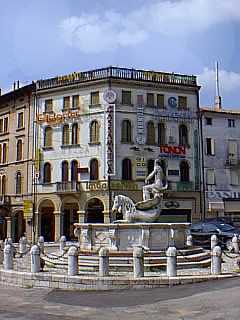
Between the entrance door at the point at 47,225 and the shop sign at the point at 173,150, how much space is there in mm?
Answer: 11406

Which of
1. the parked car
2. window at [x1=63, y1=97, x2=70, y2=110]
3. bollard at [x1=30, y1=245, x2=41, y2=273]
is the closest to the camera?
bollard at [x1=30, y1=245, x2=41, y2=273]

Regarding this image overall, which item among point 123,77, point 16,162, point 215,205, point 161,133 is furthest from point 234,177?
point 16,162

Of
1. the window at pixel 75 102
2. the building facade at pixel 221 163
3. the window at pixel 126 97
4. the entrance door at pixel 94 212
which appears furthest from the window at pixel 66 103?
the building facade at pixel 221 163

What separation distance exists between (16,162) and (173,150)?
14.4m

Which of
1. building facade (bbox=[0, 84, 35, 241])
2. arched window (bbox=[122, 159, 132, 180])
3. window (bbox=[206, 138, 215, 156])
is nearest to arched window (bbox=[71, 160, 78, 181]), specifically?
arched window (bbox=[122, 159, 132, 180])

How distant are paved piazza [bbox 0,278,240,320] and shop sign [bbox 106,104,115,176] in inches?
984

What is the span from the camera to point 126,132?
40.7m

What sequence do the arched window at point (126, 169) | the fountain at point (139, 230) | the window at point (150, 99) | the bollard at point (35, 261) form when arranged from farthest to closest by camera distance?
1. the window at point (150, 99)
2. the arched window at point (126, 169)
3. the fountain at point (139, 230)
4. the bollard at point (35, 261)

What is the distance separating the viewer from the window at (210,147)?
4325cm

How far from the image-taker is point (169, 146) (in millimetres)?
41781

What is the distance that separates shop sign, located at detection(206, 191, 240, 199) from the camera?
140ft

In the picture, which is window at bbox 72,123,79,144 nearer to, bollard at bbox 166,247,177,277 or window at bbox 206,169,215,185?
window at bbox 206,169,215,185

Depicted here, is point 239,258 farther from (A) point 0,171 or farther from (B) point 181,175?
(A) point 0,171

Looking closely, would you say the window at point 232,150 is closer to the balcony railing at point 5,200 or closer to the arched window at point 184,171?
the arched window at point 184,171
